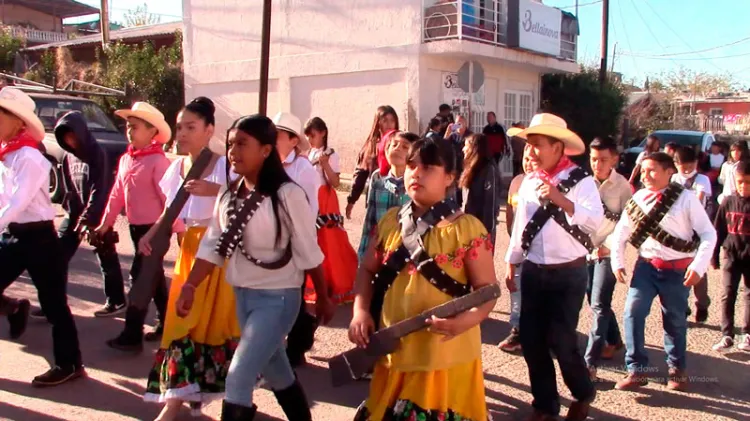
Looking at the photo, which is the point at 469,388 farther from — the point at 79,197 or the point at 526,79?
the point at 526,79

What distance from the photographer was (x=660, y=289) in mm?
5004

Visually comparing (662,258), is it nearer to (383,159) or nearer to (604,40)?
(383,159)

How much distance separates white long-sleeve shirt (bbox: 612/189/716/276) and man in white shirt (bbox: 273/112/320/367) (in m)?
2.14

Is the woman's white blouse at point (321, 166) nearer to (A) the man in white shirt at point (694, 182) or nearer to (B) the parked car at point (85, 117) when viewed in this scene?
(A) the man in white shirt at point (694, 182)

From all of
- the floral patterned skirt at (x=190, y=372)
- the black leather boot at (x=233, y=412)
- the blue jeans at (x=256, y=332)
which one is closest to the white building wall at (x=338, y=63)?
the floral patterned skirt at (x=190, y=372)

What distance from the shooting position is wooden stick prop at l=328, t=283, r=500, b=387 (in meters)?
2.97

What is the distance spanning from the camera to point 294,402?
151 inches

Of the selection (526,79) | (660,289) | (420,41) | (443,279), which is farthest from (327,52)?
(443,279)

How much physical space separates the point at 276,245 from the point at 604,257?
2.81m

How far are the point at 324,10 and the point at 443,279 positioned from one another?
17.9 metres

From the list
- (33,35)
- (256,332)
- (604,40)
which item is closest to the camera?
(256,332)

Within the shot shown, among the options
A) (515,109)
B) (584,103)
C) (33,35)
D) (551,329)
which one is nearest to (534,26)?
(515,109)

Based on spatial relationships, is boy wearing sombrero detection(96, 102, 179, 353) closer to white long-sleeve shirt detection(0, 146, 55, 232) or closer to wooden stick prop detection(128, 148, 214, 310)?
white long-sleeve shirt detection(0, 146, 55, 232)

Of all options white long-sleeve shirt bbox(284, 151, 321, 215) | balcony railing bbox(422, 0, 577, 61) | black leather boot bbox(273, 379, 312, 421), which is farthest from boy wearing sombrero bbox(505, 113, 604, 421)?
balcony railing bbox(422, 0, 577, 61)
